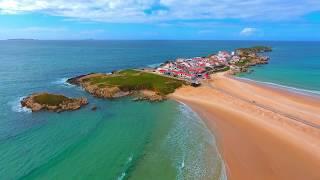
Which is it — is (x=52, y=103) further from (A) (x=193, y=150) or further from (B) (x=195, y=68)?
(B) (x=195, y=68)

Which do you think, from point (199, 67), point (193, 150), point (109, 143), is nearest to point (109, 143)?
point (109, 143)

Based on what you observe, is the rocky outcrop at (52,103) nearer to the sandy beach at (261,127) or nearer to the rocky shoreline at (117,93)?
the rocky shoreline at (117,93)

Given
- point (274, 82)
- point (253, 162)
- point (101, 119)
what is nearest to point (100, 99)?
point (101, 119)

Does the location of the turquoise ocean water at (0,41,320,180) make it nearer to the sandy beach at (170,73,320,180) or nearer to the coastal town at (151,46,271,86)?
the sandy beach at (170,73,320,180)

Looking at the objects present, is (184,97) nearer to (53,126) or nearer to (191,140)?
(191,140)

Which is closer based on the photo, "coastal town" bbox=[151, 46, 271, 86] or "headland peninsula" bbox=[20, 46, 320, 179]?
"headland peninsula" bbox=[20, 46, 320, 179]

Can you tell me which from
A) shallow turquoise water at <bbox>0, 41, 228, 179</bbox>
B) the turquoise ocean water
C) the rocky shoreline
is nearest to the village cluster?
the rocky shoreline

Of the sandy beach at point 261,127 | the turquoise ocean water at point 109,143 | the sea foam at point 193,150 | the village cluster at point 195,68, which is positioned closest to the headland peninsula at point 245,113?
the sandy beach at point 261,127
